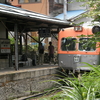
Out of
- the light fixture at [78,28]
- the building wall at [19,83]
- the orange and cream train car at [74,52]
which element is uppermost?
the light fixture at [78,28]

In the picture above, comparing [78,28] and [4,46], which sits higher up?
[78,28]

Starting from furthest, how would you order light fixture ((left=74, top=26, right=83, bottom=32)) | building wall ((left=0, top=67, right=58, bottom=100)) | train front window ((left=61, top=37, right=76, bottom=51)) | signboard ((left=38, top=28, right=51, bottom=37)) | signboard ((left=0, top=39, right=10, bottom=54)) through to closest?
1. signboard ((left=38, top=28, right=51, bottom=37))
2. signboard ((left=0, top=39, right=10, bottom=54))
3. train front window ((left=61, top=37, right=76, bottom=51))
4. light fixture ((left=74, top=26, right=83, bottom=32))
5. building wall ((left=0, top=67, right=58, bottom=100))

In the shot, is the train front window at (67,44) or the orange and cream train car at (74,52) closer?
the orange and cream train car at (74,52)

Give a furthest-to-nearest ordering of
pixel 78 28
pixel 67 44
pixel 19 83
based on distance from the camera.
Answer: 1. pixel 67 44
2. pixel 78 28
3. pixel 19 83

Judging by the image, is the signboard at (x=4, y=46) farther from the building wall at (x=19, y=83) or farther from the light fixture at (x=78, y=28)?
the light fixture at (x=78, y=28)

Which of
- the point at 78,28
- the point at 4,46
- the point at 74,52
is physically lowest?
the point at 74,52

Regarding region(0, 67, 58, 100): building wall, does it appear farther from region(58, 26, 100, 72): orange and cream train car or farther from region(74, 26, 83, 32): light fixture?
region(74, 26, 83, 32): light fixture

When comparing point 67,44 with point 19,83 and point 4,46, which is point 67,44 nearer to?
point 19,83

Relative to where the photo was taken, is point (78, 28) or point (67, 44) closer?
point (78, 28)

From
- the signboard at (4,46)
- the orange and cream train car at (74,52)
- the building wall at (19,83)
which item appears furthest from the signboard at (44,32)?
the building wall at (19,83)

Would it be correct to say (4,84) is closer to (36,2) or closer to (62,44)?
(62,44)

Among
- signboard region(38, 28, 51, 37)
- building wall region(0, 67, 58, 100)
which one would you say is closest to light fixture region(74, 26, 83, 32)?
building wall region(0, 67, 58, 100)

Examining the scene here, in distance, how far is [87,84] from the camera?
2744mm

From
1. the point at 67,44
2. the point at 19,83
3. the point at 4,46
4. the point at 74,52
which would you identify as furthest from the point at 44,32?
the point at 19,83
